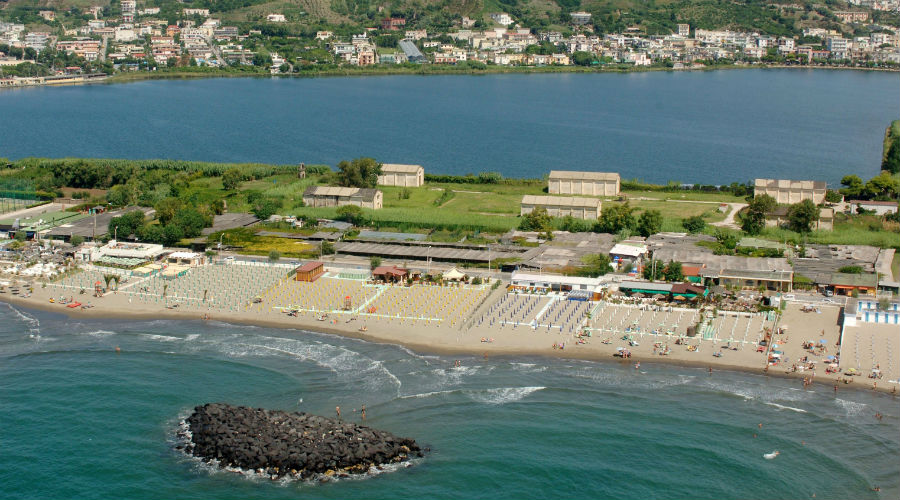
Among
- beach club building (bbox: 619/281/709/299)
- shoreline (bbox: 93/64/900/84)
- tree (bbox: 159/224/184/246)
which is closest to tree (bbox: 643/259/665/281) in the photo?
beach club building (bbox: 619/281/709/299)

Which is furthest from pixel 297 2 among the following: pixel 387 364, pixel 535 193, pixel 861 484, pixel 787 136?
pixel 861 484

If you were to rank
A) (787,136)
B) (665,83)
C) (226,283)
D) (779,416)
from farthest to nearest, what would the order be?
(665,83) < (787,136) < (226,283) < (779,416)

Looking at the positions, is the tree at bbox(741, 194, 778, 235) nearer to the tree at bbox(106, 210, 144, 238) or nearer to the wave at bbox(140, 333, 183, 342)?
the wave at bbox(140, 333, 183, 342)

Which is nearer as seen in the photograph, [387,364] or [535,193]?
[387,364]

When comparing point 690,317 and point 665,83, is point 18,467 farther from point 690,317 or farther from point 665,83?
point 665,83

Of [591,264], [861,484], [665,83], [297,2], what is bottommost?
[861,484]

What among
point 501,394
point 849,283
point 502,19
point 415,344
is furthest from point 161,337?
point 502,19

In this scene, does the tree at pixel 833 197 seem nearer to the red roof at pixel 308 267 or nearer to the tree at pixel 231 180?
the red roof at pixel 308 267
